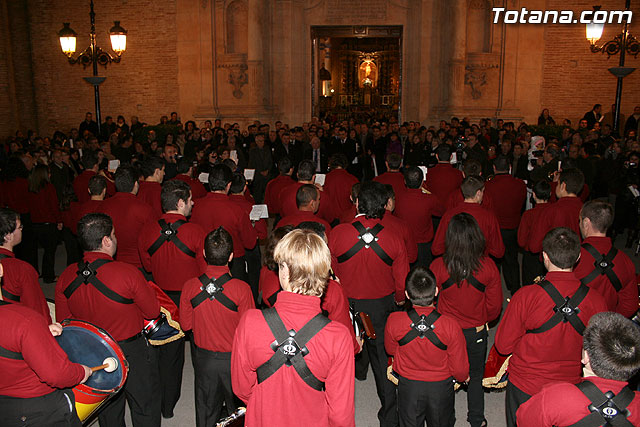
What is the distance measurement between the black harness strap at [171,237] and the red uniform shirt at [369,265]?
4.37 feet

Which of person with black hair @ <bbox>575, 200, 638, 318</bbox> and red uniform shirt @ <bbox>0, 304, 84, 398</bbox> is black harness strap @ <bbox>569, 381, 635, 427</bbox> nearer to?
person with black hair @ <bbox>575, 200, 638, 318</bbox>

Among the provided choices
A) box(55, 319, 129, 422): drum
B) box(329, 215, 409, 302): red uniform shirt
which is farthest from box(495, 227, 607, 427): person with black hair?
box(55, 319, 129, 422): drum

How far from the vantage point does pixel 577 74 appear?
797 inches

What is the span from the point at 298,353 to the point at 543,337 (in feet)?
5.84

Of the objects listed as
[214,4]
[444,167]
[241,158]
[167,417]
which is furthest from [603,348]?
[214,4]

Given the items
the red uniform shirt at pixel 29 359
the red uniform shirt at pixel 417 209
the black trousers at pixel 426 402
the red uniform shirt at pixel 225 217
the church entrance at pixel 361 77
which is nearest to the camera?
the red uniform shirt at pixel 29 359

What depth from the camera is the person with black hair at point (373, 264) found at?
15.4 ft

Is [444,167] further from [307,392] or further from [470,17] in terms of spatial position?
[470,17]

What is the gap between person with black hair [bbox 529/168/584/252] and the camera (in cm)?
602

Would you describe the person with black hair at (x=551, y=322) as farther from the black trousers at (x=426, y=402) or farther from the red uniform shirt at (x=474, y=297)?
the red uniform shirt at (x=474, y=297)

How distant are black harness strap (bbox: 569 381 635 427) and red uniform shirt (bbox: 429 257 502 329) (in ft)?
6.35

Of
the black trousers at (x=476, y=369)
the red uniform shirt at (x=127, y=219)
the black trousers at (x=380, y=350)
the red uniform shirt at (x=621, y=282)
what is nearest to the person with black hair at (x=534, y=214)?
the red uniform shirt at (x=621, y=282)

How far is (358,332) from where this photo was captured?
4238 millimetres

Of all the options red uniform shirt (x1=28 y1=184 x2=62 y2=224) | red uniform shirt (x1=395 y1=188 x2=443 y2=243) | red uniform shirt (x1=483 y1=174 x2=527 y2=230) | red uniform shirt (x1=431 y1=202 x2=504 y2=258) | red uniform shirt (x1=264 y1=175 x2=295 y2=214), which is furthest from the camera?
red uniform shirt (x1=28 y1=184 x2=62 y2=224)
